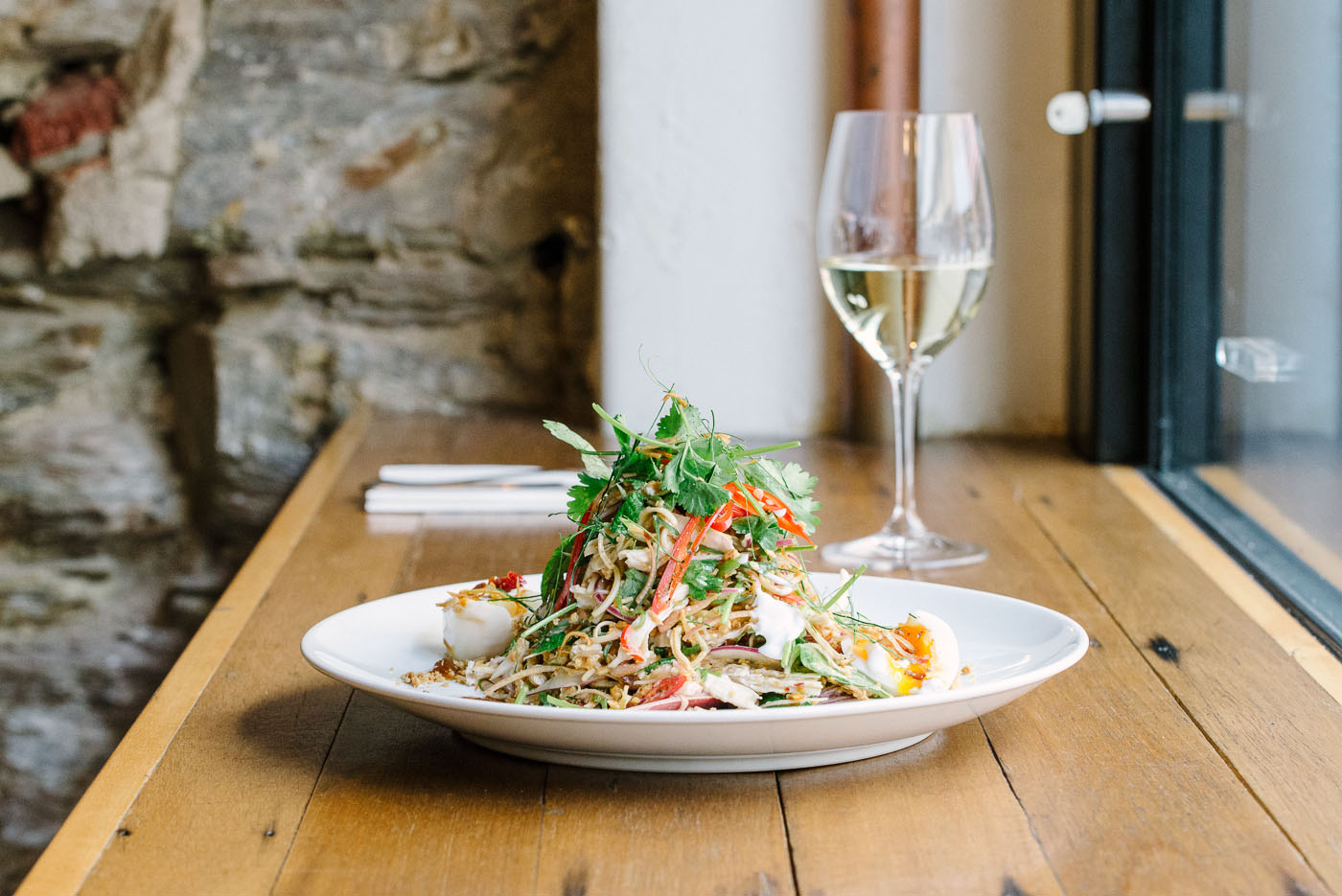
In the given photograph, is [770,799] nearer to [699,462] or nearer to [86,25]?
[699,462]

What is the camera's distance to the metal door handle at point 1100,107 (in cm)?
140

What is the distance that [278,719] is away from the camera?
0.72 meters

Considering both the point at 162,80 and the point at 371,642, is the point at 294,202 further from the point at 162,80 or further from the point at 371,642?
the point at 371,642

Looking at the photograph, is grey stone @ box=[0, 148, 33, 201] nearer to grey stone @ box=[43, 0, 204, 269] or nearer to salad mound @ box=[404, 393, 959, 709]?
grey stone @ box=[43, 0, 204, 269]

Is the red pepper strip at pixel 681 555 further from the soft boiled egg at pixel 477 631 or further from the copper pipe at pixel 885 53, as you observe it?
the copper pipe at pixel 885 53

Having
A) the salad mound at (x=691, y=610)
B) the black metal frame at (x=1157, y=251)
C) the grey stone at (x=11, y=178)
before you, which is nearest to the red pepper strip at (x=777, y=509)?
the salad mound at (x=691, y=610)

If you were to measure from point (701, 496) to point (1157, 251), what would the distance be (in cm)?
100

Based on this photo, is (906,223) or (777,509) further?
(906,223)

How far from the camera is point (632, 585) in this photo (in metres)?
0.60

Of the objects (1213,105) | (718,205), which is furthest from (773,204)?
(1213,105)

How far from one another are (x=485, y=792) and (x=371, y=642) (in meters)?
0.12

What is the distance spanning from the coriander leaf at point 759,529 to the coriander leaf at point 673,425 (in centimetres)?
5

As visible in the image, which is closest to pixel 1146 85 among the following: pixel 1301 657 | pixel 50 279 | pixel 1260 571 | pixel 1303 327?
pixel 1303 327

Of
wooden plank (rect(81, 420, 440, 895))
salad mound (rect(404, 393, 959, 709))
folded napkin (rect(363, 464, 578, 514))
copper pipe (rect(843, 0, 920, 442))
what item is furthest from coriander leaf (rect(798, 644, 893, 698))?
copper pipe (rect(843, 0, 920, 442))
